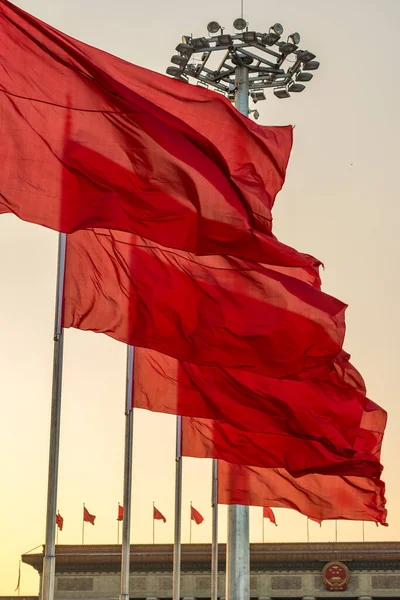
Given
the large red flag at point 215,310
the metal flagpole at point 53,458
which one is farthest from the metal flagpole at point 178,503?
the metal flagpole at point 53,458

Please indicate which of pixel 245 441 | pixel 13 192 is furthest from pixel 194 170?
pixel 245 441

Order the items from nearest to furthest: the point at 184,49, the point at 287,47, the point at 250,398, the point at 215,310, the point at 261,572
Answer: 1. the point at 215,310
2. the point at 250,398
3. the point at 184,49
4. the point at 287,47
5. the point at 261,572

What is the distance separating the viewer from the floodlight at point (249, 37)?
86.9 feet

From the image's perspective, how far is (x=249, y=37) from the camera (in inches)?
1048

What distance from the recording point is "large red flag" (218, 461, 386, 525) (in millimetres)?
25547

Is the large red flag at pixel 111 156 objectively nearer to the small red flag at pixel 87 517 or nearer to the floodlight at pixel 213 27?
the floodlight at pixel 213 27

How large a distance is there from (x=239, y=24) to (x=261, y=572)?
1604 inches

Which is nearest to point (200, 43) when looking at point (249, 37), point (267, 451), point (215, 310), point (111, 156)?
point (249, 37)

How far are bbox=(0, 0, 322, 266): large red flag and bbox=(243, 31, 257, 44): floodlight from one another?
1165 cm

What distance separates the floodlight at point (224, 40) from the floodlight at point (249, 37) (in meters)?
0.29

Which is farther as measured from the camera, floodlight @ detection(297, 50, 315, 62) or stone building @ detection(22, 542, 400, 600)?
stone building @ detection(22, 542, 400, 600)

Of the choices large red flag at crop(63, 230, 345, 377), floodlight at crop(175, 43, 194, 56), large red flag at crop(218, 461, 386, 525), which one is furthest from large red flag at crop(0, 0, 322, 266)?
floodlight at crop(175, 43, 194, 56)

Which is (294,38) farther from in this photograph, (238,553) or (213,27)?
(238,553)

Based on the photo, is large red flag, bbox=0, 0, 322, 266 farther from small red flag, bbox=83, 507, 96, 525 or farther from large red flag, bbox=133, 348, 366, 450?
small red flag, bbox=83, 507, 96, 525
